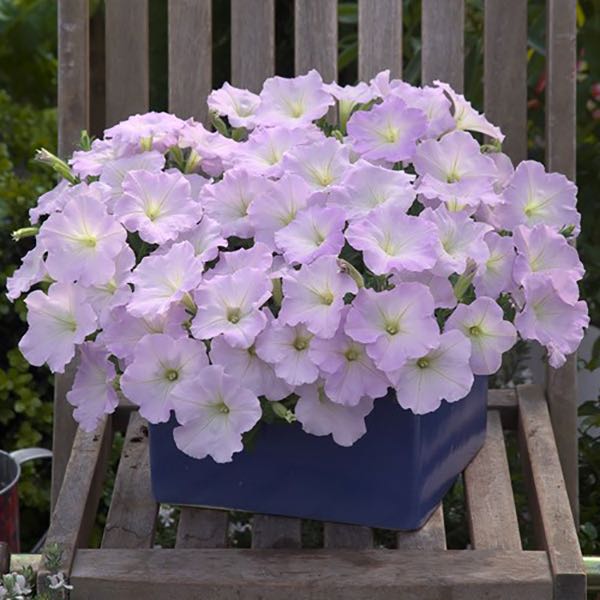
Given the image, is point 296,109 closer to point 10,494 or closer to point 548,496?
point 548,496

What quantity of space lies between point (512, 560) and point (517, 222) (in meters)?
0.35

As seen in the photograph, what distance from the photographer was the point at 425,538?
153 cm

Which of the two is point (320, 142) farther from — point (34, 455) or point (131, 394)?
point (34, 455)

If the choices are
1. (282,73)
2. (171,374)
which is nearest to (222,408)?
(171,374)

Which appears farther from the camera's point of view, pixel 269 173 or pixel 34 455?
pixel 34 455

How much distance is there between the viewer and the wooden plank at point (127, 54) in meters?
1.94

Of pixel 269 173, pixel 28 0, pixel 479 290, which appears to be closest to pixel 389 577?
pixel 479 290

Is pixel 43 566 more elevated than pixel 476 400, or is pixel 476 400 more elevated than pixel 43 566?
pixel 476 400

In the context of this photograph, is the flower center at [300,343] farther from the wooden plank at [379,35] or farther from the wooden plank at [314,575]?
the wooden plank at [379,35]

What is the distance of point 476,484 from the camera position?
1683 millimetres

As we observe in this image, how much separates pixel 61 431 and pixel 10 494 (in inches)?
4.5

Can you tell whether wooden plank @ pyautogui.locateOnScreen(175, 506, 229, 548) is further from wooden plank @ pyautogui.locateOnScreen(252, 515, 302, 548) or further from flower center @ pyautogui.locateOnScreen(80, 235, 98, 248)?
flower center @ pyautogui.locateOnScreen(80, 235, 98, 248)

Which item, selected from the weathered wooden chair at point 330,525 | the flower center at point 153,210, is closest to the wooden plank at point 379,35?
the weathered wooden chair at point 330,525

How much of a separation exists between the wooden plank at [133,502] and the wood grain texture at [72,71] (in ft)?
1.36
